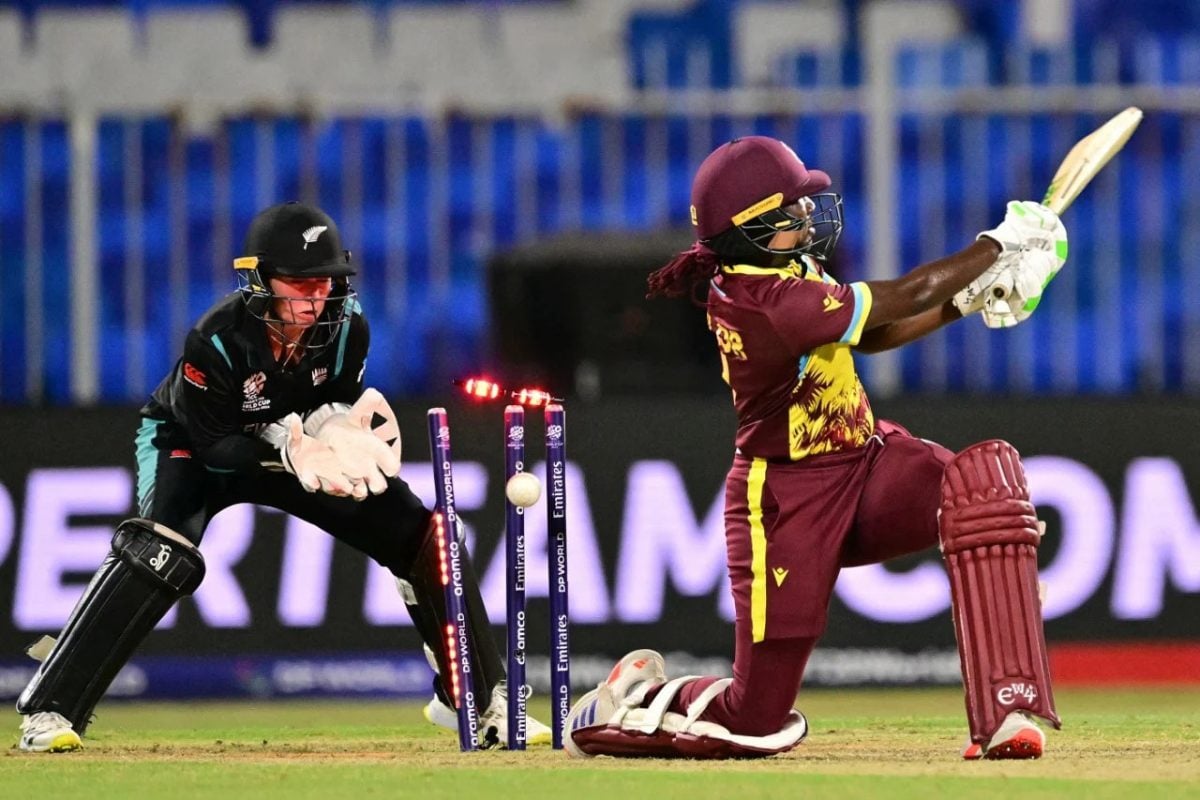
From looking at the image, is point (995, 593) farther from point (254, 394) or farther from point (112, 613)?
point (112, 613)

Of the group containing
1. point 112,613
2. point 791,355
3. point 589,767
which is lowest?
point 589,767

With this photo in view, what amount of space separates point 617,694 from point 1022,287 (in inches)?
63.0

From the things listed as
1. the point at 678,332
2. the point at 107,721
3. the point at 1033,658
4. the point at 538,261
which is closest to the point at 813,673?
the point at 678,332

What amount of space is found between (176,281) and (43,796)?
5244mm

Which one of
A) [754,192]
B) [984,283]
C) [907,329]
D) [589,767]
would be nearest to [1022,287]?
[984,283]

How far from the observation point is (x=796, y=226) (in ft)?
19.3

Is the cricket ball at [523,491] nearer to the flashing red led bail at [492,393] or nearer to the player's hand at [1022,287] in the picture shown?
the flashing red led bail at [492,393]

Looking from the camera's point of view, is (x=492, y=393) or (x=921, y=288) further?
(x=492, y=393)

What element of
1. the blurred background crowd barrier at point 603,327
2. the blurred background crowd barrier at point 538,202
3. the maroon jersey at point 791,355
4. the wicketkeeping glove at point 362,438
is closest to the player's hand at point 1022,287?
the maroon jersey at point 791,355

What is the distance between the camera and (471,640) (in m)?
6.59

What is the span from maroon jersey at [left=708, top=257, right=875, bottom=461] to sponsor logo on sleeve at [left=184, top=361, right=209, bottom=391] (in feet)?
5.19

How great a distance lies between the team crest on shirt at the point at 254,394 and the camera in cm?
646

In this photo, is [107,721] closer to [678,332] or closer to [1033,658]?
[678,332]

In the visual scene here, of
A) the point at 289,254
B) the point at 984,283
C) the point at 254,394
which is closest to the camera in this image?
the point at 984,283
